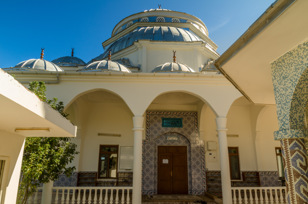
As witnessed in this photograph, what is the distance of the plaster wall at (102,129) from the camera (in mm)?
8836

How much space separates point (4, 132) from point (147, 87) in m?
4.28

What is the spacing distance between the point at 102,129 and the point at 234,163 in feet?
17.9

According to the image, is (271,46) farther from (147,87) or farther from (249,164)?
(249,164)

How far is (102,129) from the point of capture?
9133 millimetres

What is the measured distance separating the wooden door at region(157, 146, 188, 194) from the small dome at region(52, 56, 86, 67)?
6.55m

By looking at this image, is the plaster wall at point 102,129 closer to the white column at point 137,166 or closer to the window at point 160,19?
the white column at point 137,166

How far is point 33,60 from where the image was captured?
9.17 metres

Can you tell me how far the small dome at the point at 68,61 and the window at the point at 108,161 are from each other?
515cm

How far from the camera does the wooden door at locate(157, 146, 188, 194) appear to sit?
28.2ft

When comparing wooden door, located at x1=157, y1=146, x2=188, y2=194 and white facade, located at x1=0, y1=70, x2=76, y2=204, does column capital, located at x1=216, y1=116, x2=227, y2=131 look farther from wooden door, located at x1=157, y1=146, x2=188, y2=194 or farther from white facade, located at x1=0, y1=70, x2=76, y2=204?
white facade, located at x1=0, y1=70, x2=76, y2=204

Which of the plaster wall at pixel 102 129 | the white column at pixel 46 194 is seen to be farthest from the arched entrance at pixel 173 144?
the white column at pixel 46 194

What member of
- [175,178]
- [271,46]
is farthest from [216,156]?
[271,46]

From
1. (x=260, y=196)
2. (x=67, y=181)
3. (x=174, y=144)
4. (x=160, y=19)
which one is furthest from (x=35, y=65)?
(x=260, y=196)

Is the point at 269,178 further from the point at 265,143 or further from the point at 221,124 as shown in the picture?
the point at 221,124
